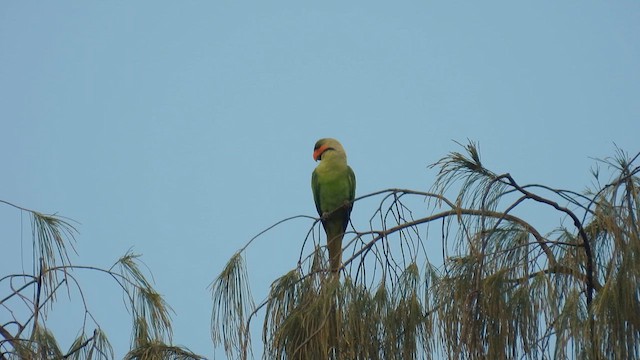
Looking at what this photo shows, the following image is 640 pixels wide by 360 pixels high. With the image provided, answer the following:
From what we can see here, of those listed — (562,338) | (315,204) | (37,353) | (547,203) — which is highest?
(315,204)

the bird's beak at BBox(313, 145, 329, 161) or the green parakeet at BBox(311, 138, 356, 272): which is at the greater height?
the bird's beak at BBox(313, 145, 329, 161)

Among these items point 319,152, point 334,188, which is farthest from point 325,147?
point 334,188

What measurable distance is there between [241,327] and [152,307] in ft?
1.70

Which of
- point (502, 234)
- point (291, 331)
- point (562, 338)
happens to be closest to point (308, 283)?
point (291, 331)

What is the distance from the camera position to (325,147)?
6.21 meters

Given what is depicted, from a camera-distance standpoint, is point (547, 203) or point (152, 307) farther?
point (152, 307)

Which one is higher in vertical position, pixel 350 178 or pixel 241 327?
pixel 350 178

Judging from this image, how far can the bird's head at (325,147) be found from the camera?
6.17 meters

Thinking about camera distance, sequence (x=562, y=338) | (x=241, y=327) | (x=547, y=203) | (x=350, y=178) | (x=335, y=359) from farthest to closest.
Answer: (x=350, y=178), (x=241, y=327), (x=335, y=359), (x=547, y=203), (x=562, y=338)

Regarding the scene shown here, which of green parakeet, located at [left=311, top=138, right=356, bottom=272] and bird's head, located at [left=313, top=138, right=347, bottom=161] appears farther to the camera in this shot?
bird's head, located at [left=313, top=138, right=347, bottom=161]

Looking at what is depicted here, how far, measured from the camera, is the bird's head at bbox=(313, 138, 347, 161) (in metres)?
6.17

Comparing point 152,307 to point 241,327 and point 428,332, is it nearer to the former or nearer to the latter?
point 241,327

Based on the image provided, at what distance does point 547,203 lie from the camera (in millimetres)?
2834

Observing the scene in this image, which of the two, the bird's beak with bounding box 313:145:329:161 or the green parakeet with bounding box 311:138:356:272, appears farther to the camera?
the bird's beak with bounding box 313:145:329:161
